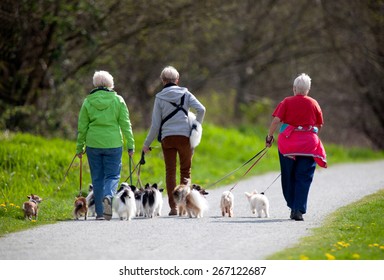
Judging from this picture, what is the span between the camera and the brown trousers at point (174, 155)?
13273 millimetres

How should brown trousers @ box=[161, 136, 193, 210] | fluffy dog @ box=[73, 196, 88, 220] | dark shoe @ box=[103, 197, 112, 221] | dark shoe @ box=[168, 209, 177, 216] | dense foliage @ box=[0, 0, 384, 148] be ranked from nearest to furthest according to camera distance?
1. dark shoe @ box=[103, 197, 112, 221]
2. fluffy dog @ box=[73, 196, 88, 220]
3. brown trousers @ box=[161, 136, 193, 210]
4. dark shoe @ box=[168, 209, 177, 216]
5. dense foliage @ box=[0, 0, 384, 148]

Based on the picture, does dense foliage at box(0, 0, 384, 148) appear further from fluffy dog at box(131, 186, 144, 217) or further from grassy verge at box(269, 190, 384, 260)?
grassy verge at box(269, 190, 384, 260)

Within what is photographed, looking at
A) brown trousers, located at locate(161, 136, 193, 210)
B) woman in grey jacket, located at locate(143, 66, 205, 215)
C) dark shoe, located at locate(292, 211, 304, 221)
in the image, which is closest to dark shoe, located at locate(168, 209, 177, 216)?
brown trousers, located at locate(161, 136, 193, 210)

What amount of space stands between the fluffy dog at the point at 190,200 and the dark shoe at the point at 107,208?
106cm

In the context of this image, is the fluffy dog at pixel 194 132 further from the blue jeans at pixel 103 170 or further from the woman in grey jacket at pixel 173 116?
the blue jeans at pixel 103 170

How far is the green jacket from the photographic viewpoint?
12.7 m

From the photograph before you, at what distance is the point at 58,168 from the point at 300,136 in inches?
262

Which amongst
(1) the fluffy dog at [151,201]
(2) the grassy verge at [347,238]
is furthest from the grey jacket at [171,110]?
(2) the grassy verge at [347,238]

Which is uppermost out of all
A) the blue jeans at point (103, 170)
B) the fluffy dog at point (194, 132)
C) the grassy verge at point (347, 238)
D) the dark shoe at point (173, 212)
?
the fluffy dog at point (194, 132)

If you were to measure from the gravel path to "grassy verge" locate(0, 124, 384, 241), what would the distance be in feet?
3.39

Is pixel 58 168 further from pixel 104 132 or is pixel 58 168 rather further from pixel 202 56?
pixel 202 56

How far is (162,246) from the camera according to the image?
1002 centimetres

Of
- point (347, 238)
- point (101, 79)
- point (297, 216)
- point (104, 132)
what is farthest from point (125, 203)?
point (347, 238)

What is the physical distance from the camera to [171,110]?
13.2 meters
